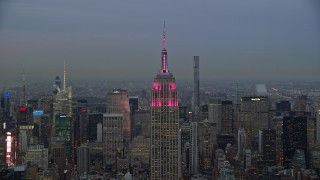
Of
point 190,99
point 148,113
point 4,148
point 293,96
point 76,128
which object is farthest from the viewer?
point 76,128

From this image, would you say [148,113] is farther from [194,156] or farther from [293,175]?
[293,175]

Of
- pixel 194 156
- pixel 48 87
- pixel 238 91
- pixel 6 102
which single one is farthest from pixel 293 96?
pixel 6 102

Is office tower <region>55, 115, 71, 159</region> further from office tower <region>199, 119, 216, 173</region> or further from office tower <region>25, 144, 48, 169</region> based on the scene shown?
office tower <region>199, 119, 216, 173</region>

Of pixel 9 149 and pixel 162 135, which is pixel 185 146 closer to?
pixel 162 135

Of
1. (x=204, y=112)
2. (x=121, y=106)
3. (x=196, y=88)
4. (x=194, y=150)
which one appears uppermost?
(x=196, y=88)

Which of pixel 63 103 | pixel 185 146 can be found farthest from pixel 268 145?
pixel 63 103

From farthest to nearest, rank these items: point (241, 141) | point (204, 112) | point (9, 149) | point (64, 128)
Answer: point (64, 128)
point (204, 112)
point (241, 141)
point (9, 149)
